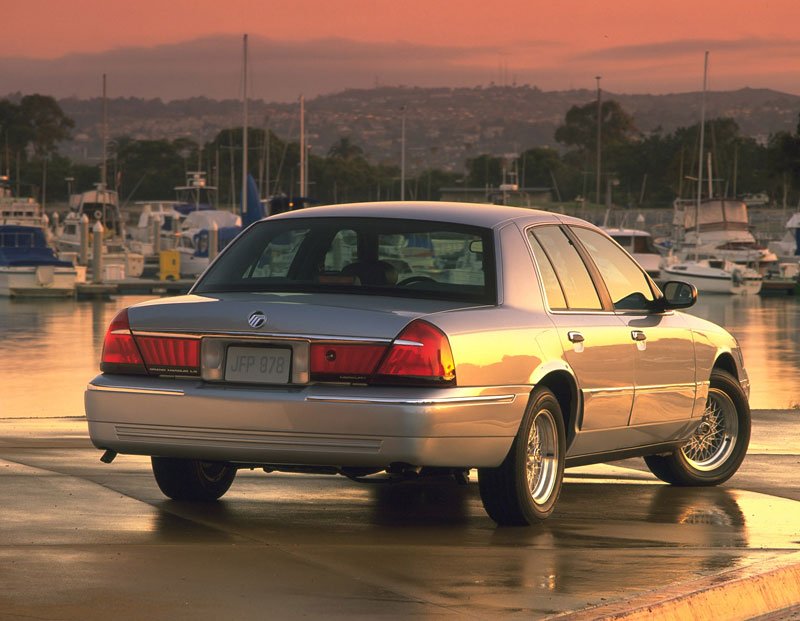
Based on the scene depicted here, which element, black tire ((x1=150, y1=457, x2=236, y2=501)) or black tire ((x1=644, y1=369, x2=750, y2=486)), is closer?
black tire ((x1=150, y1=457, x2=236, y2=501))

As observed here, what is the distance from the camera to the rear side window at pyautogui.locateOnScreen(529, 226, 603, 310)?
9.08 meters

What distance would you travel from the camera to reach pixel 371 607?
20.9 ft

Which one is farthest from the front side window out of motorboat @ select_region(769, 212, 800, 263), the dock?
motorboat @ select_region(769, 212, 800, 263)

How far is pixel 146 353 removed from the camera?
8.16 meters

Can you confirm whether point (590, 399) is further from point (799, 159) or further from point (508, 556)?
point (799, 159)

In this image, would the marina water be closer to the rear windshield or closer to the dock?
the dock

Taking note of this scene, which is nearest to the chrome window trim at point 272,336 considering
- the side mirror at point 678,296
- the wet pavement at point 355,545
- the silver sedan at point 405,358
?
the silver sedan at point 405,358

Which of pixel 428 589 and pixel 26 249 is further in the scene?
pixel 26 249

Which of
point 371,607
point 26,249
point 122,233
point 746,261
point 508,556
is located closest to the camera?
point 371,607

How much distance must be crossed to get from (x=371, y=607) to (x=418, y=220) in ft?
9.73

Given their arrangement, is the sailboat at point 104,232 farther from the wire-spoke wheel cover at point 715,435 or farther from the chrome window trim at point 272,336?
the chrome window trim at point 272,336

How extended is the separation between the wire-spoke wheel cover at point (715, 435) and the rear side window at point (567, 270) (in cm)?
170

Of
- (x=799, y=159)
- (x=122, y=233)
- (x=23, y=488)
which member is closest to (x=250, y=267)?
(x=23, y=488)

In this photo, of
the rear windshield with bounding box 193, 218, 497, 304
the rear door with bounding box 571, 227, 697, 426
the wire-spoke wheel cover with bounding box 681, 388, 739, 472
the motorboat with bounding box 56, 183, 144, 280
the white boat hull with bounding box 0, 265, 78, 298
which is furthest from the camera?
the motorboat with bounding box 56, 183, 144, 280
